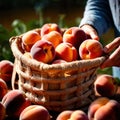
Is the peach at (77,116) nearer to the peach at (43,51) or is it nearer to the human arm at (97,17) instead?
the peach at (43,51)

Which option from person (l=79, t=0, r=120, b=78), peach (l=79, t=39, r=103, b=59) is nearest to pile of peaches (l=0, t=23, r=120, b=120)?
peach (l=79, t=39, r=103, b=59)

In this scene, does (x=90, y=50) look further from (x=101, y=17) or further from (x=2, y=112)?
(x=101, y=17)

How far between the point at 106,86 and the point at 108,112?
0.73 ft

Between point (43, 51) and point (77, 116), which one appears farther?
point (43, 51)

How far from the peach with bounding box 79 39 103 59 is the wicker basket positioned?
0.04 meters

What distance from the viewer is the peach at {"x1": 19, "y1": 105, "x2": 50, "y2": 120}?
3.52 ft

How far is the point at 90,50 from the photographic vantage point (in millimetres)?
1177

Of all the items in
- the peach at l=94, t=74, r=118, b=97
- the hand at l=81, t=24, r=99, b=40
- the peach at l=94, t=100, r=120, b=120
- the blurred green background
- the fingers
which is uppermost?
the hand at l=81, t=24, r=99, b=40

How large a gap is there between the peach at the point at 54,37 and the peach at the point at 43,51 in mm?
51

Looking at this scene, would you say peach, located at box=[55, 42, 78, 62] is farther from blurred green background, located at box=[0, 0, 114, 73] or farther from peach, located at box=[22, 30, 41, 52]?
blurred green background, located at box=[0, 0, 114, 73]

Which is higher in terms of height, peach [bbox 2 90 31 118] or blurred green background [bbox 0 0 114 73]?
peach [bbox 2 90 31 118]

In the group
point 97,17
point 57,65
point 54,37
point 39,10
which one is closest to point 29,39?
point 54,37

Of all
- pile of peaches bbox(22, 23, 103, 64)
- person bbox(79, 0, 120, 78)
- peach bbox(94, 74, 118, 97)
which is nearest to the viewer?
pile of peaches bbox(22, 23, 103, 64)

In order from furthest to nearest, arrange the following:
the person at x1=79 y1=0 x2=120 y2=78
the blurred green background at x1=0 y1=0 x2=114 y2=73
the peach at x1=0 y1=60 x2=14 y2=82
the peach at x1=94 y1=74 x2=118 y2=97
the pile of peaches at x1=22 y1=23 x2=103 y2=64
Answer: the blurred green background at x1=0 y1=0 x2=114 y2=73
the person at x1=79 y1=0 x2=120 y2=78
the peach at x1=0 y1=60 x2=14 y2=82
the peach at x1=94 y1=74 x2=118 y2=97
the pile of peaches at x1=22 y1=23 x2=103 y2=64
